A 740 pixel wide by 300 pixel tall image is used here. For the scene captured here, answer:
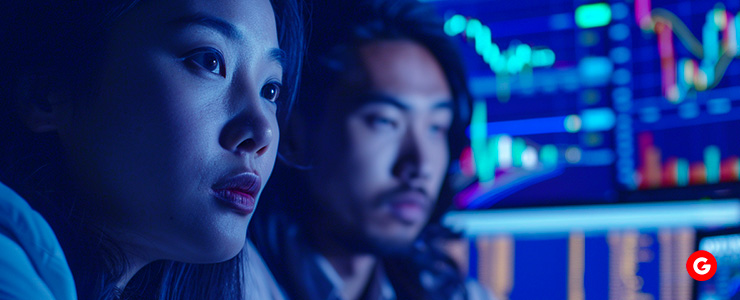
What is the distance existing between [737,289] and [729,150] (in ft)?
0.99

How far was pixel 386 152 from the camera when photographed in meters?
1.36

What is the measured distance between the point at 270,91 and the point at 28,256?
46 centimetres

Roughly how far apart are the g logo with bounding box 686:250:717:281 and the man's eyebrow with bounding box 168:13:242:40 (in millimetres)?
1057

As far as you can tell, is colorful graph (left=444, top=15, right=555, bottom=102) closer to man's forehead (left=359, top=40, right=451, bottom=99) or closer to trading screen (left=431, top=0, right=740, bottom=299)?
trading screen (left=431, top=0, right=740, bottom=299)

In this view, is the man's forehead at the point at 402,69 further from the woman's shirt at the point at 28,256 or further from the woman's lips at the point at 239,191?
the woman's shirt at the point at 28,256

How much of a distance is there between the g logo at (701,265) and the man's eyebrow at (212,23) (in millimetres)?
1057

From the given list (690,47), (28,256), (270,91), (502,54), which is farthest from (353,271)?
(690,47)

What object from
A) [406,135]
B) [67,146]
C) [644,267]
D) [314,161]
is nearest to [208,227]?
[67,146]

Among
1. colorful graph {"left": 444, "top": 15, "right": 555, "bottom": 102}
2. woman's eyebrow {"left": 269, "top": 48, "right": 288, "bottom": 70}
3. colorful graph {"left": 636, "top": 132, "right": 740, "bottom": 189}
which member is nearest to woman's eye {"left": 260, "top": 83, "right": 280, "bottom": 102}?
woman's eyebrow {"left": 269, "top": 48, "right": 288, "bottom": 70}

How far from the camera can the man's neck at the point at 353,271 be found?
136 cm

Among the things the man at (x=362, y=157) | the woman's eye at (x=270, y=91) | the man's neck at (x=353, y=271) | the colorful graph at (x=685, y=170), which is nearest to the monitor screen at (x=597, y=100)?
the colorful graph at (x=685, y=170)

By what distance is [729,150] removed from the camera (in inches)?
54.6

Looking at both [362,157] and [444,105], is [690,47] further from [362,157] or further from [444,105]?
[362,157]

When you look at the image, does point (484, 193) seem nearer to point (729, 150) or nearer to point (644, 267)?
point (644, 267)
